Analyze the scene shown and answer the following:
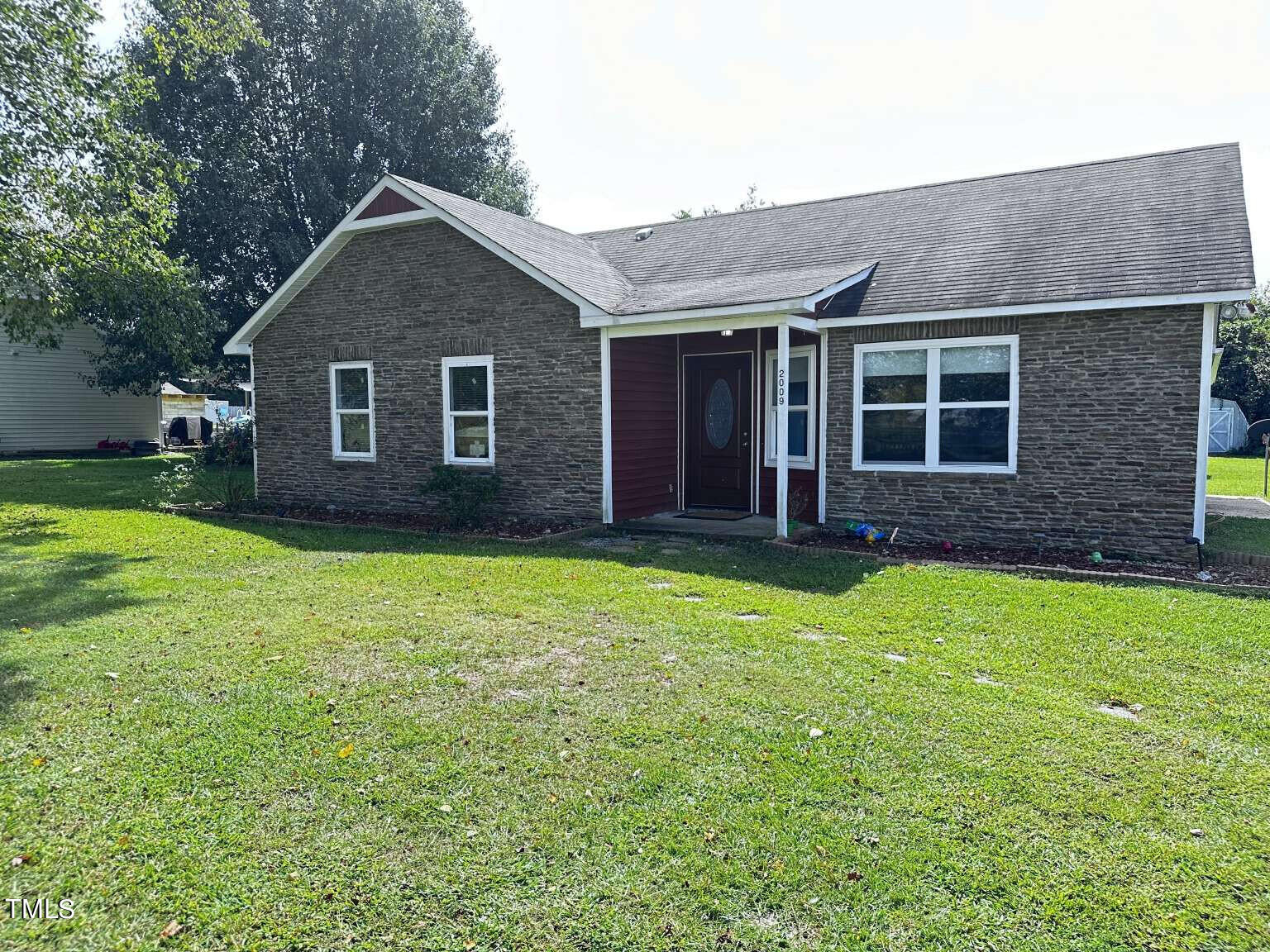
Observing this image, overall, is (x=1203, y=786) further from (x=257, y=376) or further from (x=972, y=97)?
(x=257, y=376)

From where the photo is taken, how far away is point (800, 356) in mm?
11977

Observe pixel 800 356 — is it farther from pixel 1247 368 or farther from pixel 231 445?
pixel 1247 368

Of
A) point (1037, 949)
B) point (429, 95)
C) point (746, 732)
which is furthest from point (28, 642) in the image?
point (429, 95)

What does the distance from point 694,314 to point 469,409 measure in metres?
4.34

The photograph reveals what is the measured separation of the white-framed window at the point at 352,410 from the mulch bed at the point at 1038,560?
782 cm

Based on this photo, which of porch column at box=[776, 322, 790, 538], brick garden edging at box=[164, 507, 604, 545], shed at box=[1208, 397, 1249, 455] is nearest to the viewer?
porch column at box=[776, 322, 790, 538]

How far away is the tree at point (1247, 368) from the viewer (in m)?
30.7

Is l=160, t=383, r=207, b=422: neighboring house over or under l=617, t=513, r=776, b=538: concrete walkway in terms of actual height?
over

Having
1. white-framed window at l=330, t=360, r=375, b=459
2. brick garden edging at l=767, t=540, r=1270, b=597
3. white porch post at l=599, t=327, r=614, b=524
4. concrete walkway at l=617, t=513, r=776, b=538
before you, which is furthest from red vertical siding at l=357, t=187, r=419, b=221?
brick garden edging at l=767, t=540, r=1270, b=597

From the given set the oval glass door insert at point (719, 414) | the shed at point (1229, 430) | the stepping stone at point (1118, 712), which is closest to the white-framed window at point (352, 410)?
the oval glass door insert at point (719, 414)

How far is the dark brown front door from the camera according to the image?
13078mm

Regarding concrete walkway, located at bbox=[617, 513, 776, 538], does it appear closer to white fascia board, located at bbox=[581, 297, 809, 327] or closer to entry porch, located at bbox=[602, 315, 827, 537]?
entry porch, located at bbox=[602, 315, 827, 537]

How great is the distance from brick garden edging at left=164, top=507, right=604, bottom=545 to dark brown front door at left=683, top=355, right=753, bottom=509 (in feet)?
8.12

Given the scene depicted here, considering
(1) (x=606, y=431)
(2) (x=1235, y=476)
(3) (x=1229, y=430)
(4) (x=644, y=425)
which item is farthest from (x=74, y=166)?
(3) (x=1229, y=430)
